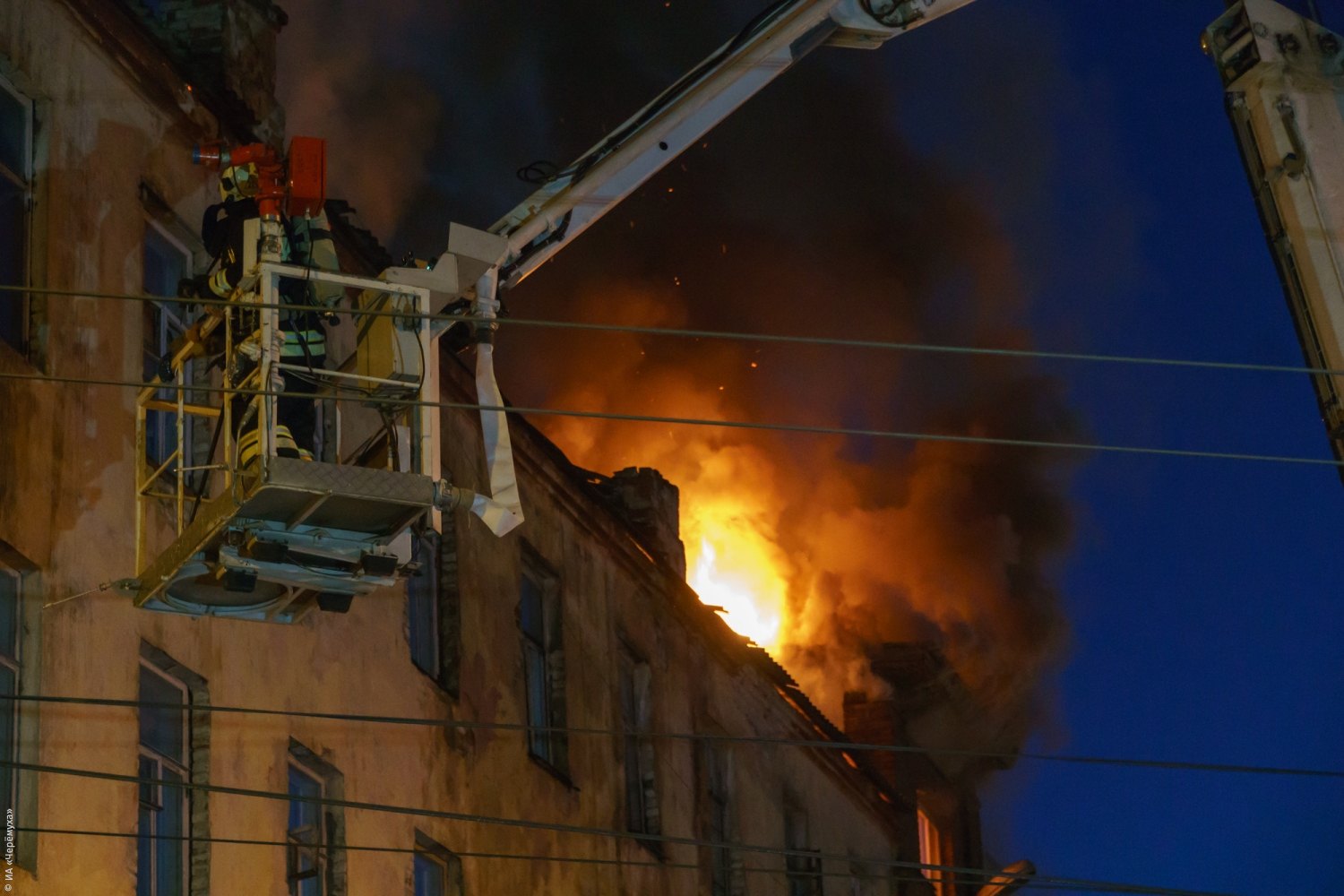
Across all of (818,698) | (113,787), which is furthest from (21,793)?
(818,698)

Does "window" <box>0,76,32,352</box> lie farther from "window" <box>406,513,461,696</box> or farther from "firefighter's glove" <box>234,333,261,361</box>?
"window" <box>406,513,461,696</box>

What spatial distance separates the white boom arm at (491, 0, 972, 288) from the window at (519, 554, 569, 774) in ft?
21.9

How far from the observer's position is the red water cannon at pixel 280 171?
12.3m

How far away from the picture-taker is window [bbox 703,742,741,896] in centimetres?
2480

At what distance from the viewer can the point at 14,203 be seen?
14352mm

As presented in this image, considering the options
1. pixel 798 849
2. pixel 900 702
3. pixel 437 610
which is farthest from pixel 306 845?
pixel 900 702

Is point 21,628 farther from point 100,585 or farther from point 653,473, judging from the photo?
point 653,473

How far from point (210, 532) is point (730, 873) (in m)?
14.3

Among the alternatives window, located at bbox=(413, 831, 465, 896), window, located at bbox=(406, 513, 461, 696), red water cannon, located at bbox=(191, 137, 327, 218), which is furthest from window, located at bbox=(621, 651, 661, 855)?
red water cannon, located at bbox=(191, 137, 327, 218)

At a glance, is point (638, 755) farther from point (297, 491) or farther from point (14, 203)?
point (297, 491)

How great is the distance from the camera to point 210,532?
39.0 feet

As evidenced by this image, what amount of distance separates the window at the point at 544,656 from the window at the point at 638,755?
1.43 m

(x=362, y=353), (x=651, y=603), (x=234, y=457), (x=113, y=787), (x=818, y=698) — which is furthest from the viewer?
(x=818, y=698)

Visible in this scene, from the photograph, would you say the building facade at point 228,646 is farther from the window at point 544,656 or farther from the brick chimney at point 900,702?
the brick chimney at point 900,702
